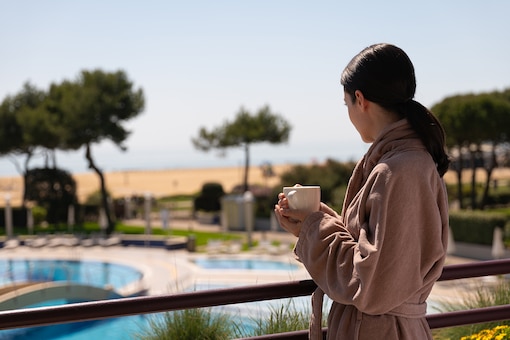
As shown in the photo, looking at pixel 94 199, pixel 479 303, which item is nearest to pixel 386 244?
pixel 479 303

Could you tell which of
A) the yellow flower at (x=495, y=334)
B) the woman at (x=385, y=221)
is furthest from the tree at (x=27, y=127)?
the woman at (x=385, y=221)

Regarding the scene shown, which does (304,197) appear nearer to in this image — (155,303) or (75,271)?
(155,303)

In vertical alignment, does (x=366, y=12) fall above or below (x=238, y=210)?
above

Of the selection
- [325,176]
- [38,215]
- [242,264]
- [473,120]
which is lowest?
[242,264]

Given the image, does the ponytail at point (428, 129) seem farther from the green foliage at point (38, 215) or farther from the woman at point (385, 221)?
the green foliage at point (38, 215)

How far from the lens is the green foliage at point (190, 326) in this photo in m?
2.85

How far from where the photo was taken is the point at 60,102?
27625mm

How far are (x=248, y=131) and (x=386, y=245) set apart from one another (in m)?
32.6

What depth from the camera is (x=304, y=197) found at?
Result: 1.53 metres

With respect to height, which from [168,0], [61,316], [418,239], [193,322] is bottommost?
[193,322]

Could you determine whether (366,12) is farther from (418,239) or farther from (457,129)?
(457,129)

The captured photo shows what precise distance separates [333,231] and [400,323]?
0.24m

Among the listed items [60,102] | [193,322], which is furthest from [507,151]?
[193,322]

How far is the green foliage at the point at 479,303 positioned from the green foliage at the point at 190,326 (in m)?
1.25
